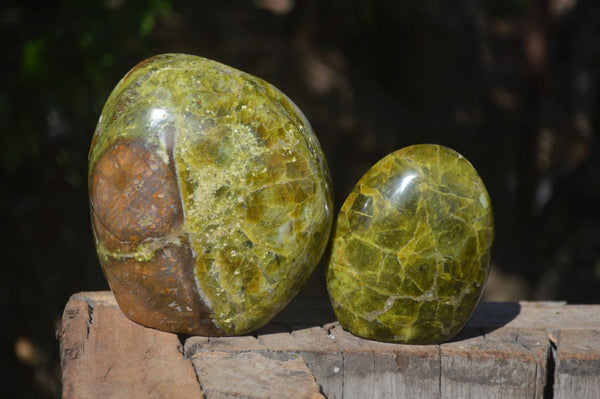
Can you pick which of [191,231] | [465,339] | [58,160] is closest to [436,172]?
[465,339]

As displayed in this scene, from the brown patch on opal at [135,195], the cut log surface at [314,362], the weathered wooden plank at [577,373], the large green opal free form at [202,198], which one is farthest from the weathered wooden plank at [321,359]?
the weathered wooden plank at [577,373]

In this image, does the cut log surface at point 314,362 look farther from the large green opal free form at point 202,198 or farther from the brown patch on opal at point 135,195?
the brown patch on opal at point 135,195

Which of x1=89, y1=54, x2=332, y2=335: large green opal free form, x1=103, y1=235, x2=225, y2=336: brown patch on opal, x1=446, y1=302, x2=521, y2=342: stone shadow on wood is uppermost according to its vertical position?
x1=89, y1=54, x2=332, y2=335: large green opal free form

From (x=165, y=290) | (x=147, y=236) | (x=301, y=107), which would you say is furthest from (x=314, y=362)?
(x=301, y=107)

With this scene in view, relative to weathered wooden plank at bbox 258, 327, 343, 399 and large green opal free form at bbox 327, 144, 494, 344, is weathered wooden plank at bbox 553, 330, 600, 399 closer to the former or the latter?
large green opal free form at bbox 327, 144, 494, 344

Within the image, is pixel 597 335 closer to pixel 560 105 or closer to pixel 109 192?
pixel 109 192

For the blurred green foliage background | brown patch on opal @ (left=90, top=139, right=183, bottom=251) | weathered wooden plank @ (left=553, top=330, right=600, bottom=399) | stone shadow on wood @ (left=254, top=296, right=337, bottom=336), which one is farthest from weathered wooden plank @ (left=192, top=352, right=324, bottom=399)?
the blurred green foliage background

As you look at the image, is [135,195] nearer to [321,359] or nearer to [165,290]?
[165,290]
